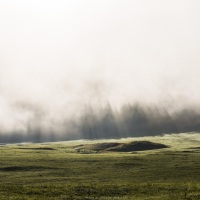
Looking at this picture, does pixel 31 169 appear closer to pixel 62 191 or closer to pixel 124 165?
pixel 124 165

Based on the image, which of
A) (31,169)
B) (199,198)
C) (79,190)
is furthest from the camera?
(31,169)

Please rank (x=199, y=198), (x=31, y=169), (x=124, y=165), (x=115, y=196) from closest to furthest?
(x=199, y=198) → (x=115, y=196) → (x=31, y=169) → (x=124, y=165)

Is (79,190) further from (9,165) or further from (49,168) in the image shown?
(9,165)

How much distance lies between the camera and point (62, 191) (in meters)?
52.0

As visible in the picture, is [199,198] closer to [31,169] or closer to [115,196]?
[115,196]

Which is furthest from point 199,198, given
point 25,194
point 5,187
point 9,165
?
point 9,165

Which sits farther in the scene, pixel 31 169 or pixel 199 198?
pixel 31 169

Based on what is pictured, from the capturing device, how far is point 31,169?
10006 cm

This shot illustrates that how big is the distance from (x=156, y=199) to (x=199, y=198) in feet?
18.1

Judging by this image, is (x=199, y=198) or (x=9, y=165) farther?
(x=9, y=165)

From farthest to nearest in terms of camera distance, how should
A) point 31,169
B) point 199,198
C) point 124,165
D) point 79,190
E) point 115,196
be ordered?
1. point 124,165
2. point 31,169
3. point 79,190
4. point 115,196
5. point 199,198

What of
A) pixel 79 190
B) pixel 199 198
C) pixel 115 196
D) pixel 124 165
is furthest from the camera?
pixel 124 165

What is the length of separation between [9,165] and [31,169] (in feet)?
39.3

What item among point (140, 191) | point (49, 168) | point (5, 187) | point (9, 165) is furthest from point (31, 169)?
point (140, 191)
